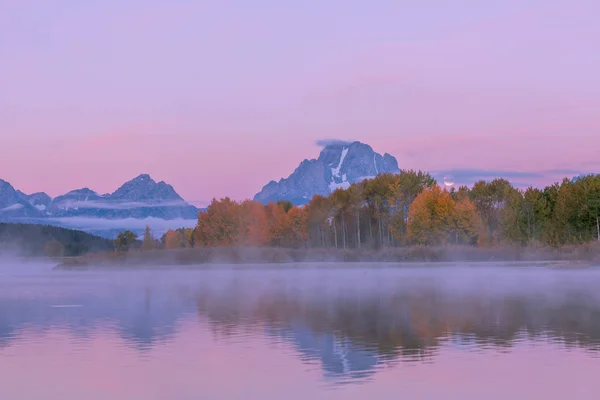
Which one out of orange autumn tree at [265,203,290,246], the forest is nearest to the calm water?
the forest

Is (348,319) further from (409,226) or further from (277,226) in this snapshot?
(277,226)

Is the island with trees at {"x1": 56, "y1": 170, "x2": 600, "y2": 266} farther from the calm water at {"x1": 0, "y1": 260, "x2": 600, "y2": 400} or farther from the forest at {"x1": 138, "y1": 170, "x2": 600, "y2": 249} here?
the calm water at {"x1": 0, "y1": 260, "x2": 600, "y2": 400}

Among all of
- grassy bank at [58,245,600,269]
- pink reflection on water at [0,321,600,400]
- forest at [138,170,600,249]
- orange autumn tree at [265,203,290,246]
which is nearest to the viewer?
pink reflection on water at [0,321,600,400]

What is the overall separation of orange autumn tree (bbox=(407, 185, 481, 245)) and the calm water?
73562mm

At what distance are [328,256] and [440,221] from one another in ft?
57.3

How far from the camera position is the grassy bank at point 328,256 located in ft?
294

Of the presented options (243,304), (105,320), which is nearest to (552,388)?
(105,320)

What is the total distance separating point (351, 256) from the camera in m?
103

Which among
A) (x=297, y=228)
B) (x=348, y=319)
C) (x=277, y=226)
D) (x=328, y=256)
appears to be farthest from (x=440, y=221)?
(x=348, y=319)

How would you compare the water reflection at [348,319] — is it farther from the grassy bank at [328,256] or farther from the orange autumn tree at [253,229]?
the orange autumn tree at [253,229]

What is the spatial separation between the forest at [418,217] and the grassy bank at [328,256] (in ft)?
34.4

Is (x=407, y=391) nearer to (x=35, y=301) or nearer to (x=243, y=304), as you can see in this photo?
(x=243, y=304)

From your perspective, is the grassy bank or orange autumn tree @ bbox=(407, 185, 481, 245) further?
orange autumn tree @ bbox=(407, 185, 481, 245)

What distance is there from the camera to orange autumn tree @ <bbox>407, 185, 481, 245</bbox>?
111m
